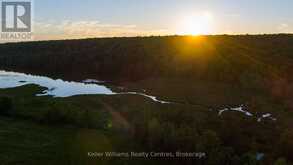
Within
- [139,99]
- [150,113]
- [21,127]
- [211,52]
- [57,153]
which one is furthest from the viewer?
[211,52]

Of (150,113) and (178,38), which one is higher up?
(178,38)

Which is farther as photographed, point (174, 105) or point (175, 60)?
point (175, 60)

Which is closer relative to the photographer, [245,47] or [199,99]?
[199,99]

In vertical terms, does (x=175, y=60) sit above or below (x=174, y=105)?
above

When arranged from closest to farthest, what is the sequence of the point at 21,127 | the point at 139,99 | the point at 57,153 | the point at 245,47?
the point at 57,153 → the point at 21,127 → the point at 139,99 → the point at 245,47

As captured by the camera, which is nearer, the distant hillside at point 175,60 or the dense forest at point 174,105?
the dense forest at point 174,105

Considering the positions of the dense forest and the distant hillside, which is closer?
the dense forest

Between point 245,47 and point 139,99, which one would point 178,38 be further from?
point 139,99

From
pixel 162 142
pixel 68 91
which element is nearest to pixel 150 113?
pixel 162 142
